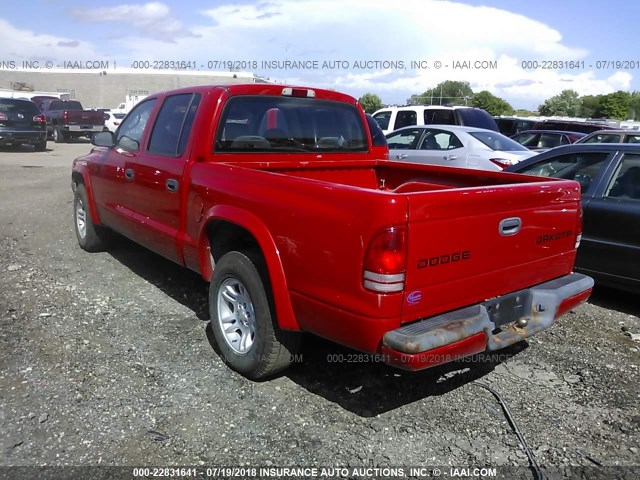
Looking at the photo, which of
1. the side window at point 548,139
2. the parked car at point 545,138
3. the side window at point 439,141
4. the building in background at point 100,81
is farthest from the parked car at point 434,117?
→ the building in background at point 100,81

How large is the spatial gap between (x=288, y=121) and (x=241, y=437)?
8.32 ft

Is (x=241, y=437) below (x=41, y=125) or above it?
below

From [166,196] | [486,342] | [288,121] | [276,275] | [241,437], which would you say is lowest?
[241,437]

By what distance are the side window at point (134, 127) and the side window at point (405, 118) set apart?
9538mm

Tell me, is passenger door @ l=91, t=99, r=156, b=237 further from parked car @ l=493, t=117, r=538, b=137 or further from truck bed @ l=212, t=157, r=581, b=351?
parked car @ l=493, t=117, r=538, b=137

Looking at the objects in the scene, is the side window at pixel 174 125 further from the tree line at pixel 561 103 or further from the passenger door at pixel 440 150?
the tree line at pixel 561 103

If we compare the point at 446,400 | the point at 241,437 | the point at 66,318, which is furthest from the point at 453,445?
the point at 66,318

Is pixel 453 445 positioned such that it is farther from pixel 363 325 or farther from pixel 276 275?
pixel 276 275

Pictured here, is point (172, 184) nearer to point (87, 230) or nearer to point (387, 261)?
point (387, 261)

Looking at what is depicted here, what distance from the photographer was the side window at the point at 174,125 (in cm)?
430

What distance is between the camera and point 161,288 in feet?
17.7

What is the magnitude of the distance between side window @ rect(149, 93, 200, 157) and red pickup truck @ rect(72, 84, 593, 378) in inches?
0.7

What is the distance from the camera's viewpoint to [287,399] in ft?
11.4

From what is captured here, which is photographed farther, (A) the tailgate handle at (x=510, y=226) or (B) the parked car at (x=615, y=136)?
(B) the parked car at (x=615, y=136)
